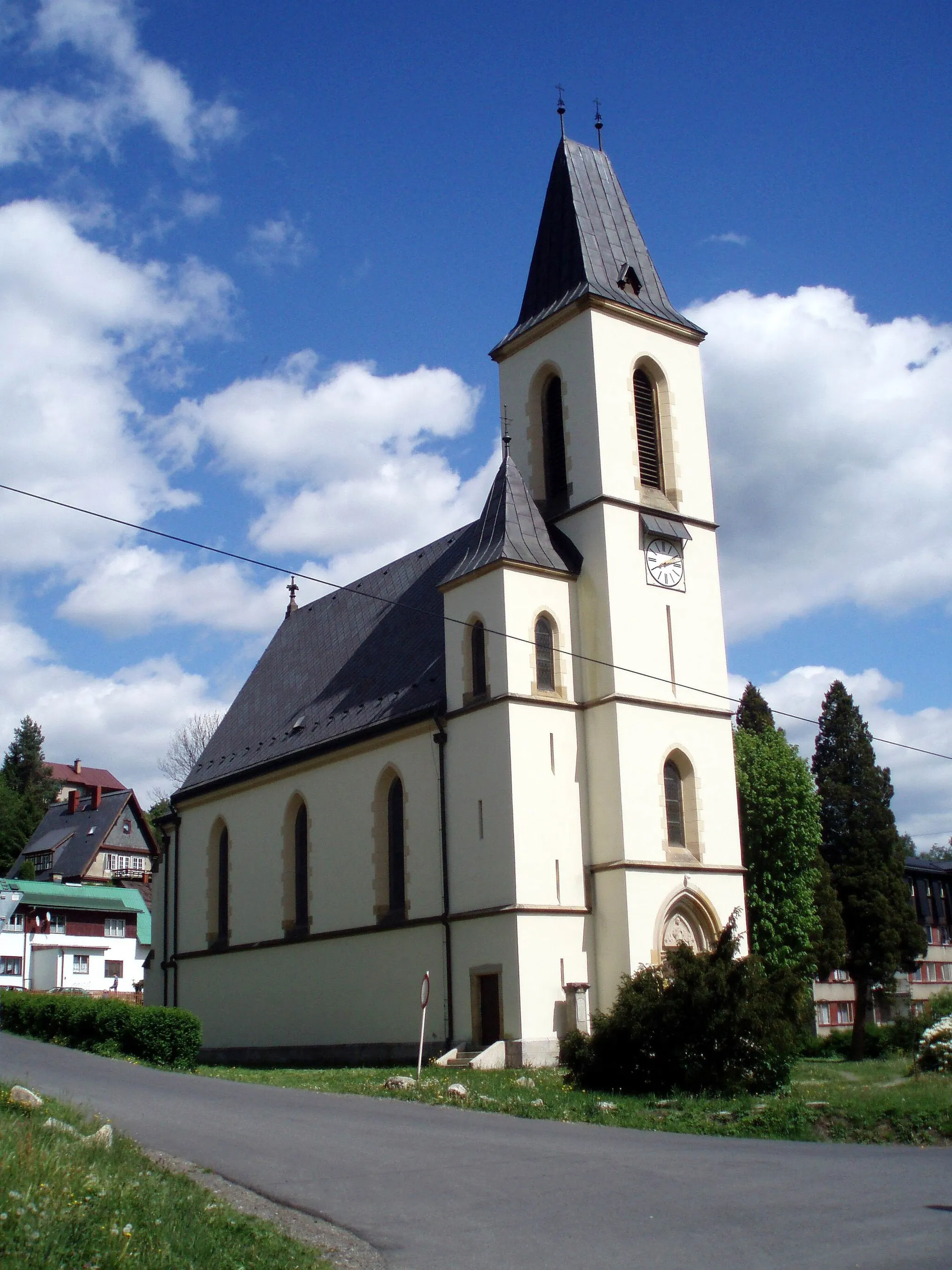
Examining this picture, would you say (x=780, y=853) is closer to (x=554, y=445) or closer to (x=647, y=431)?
→ (x=647, y=431)

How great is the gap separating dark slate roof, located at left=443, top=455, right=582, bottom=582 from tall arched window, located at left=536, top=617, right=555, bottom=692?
1.28 m

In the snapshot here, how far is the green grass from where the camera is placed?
7316 mm

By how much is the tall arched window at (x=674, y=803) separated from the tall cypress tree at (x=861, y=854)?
64.6 feet

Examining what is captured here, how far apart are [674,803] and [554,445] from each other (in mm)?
8922

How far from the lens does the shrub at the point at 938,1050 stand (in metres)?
19.4

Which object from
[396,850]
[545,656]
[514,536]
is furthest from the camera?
[396,850]

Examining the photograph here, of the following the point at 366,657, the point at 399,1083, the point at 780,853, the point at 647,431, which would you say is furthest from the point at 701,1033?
the point at 780,853

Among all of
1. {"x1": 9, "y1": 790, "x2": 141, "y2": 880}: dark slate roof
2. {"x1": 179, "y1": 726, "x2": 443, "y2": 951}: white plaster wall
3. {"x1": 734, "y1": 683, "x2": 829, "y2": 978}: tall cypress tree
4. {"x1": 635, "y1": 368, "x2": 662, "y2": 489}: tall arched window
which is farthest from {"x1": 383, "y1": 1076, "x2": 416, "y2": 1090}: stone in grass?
{"x1": 9, "y1": 790, "x2": 141, "y2": 880}: dark slate roof

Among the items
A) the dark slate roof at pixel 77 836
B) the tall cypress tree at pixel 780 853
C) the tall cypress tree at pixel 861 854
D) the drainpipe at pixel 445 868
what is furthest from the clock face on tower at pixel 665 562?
the dark slate roof at pixel 77 836

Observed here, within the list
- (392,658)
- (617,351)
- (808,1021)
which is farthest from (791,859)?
(808,1021)

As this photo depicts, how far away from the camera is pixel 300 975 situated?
3161 cm

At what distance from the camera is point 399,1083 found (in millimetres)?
19844

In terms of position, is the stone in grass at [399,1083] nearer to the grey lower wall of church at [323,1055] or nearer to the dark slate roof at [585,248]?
the grey lower wall of church at [323,1055]

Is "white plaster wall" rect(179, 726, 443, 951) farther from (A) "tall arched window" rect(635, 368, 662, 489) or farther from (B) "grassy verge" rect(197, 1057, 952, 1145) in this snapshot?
(A) "tall arched window" rect(635, 368, 662, 489)
